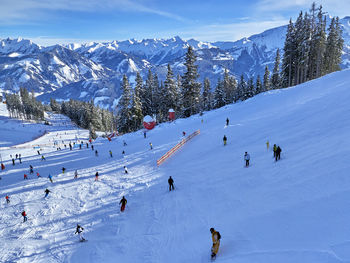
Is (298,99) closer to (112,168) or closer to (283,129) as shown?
(283,129)

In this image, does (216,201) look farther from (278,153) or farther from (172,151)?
(172,151)

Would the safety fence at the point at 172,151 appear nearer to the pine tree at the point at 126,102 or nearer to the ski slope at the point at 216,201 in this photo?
the ski slope at the point at 216,201

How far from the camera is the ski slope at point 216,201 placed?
8.61m

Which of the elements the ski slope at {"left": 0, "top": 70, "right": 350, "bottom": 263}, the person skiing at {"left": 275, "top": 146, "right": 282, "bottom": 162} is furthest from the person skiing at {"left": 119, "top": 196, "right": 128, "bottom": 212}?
the person skiing at {"left": 275, "top": 146, "right": 282, "bottom": 162}

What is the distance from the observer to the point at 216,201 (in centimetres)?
1391

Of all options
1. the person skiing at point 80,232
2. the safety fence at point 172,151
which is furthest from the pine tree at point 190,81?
the person skiing at point 80,232

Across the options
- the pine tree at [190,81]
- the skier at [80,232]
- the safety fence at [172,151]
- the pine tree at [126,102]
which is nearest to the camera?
the skier at [80,232]

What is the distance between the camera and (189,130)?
36094 millimetres

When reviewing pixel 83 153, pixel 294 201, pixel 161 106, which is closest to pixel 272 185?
pixel 294 201

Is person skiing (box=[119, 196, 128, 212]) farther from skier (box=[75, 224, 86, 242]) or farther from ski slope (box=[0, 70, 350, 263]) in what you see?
skier (box=[75, 224, 86, 242])

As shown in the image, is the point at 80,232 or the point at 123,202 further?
the point at 123,202

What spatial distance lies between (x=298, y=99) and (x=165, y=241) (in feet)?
91.0

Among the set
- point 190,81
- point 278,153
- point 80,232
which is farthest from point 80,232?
point 190,81

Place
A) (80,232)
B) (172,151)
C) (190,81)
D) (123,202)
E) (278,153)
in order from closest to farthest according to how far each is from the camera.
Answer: (80,232) → (278,153) → (123,202) → (172,151) → (190,81)
